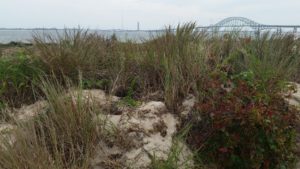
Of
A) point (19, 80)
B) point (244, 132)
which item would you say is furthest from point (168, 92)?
point (19, 80)

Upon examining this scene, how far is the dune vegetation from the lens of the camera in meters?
3.47

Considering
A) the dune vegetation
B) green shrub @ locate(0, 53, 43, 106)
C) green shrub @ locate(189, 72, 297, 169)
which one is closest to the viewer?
the dune vegetation

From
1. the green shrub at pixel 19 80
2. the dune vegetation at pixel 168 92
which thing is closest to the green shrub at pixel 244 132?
the dune vegetation at pixel 168 92

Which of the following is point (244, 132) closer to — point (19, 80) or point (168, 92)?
point (168, 92)

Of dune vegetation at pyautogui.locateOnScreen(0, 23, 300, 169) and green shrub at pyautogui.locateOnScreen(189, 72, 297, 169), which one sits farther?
green shrub at pyautogui.locateOnScreen(189, 72, 297, 169)

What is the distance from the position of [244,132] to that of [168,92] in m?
0.95

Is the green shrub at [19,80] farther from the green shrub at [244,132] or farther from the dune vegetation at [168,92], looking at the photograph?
the green shrub at [244,132]

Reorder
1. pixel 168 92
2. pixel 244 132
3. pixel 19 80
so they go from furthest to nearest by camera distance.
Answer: pixel 19 80 → pixel 168 92 → pixel 244 132

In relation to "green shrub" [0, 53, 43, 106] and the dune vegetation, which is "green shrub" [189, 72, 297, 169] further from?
"green shrub" [0, 53, 43, 106]

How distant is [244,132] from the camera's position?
3727 mm

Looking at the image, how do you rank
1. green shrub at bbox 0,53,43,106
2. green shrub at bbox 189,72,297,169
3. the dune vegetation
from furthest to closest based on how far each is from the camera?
green shrub at bbox 0,53,43,106 < green shrub at bbox 189,72,297,169 < the dune vegetation

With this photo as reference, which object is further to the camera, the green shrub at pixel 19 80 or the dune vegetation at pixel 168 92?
the green shrub at pixel 19 80

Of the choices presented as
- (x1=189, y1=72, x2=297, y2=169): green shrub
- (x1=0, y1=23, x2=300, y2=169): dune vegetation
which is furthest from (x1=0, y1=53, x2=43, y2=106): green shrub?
(x1=189, y1=72, x2=297, y2=169): green shrub

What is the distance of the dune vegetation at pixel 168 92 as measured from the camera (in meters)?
3.47
